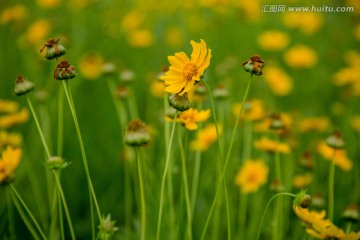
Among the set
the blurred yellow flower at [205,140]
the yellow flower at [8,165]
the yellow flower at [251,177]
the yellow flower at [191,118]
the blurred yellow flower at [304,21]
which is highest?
the blurred yellow flower at [304,21]

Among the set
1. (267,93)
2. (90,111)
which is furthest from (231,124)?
(90,111)

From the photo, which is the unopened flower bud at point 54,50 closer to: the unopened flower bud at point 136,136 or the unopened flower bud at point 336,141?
the unopened flower bud at point 136,136

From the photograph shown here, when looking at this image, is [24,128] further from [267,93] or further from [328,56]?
[328,56]

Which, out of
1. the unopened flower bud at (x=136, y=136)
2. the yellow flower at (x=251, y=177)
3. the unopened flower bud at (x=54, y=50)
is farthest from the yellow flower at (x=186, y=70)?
the yellow flower at (x=251, y=177)

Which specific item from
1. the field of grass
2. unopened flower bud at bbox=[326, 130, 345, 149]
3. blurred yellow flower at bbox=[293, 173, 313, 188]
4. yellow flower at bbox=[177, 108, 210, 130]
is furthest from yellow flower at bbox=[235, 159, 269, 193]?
yellow flower at bbox=[177, 108, 210, 130]

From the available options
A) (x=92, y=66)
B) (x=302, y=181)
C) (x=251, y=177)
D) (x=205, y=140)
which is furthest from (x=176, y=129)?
(x=92, y=66)

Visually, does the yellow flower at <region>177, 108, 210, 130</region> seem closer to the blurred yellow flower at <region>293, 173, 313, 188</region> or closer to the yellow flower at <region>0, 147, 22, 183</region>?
the yellow flower at <region>0, 147, 22, 183</region>

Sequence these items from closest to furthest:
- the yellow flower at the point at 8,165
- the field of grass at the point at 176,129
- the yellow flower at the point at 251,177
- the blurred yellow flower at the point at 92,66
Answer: the yellow flower at the point at 8,165 → the field of grass at the point at 176,129 → the yellow flower at the point at 251,177 → the blurred yellow flower at the point at 92,66
